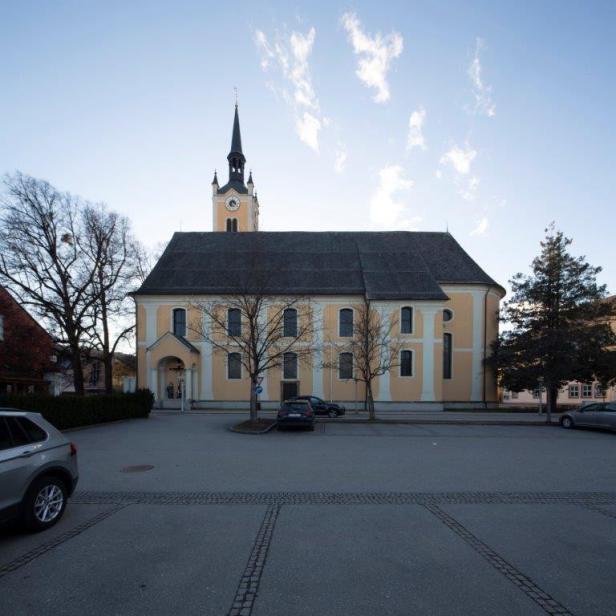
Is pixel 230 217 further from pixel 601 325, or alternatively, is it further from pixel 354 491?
pixel 354 491

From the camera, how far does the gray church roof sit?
29.1 m

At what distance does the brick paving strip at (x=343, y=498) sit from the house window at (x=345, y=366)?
20475 mm

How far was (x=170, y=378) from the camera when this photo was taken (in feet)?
93.6

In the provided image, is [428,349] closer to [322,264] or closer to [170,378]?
[322,264]

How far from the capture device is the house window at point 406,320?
28203mm

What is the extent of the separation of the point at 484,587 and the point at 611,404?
58.7 ft

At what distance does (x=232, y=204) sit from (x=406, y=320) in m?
32.1

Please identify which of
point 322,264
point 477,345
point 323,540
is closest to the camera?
point 323,540

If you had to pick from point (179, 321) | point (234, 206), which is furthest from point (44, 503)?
point (234, 206)

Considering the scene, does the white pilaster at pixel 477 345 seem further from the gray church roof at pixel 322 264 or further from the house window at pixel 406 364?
the house window at pixel 406 364

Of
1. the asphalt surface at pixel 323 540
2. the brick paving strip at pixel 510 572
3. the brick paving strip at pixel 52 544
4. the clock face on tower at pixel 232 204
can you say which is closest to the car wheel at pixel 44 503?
the asphalt surface at pixel 323 540

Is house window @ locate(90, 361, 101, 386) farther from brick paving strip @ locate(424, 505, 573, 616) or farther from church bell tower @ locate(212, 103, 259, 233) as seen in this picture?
brick paving strip @ locate(424, 505, 573, 616)

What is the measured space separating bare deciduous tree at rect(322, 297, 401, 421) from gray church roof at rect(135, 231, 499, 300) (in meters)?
2.09

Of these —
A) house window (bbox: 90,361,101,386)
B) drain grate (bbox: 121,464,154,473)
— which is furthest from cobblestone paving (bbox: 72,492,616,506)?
house window (bbox: 90,361,101,386)
